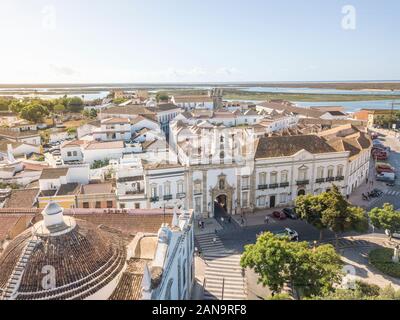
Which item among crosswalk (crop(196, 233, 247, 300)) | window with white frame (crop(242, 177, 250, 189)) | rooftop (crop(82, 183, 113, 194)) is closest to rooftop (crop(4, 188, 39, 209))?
rooftop (crop(82, 183, 113, 194))

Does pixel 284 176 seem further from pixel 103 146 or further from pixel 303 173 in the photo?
pixel 103 146

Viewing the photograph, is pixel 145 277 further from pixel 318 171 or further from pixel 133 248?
pixel 318 171

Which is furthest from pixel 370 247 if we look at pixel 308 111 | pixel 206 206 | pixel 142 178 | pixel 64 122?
pixel 64 122

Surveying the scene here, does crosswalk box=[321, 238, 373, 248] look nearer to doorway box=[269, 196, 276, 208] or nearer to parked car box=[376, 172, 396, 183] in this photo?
doorway box=[269, 196, 276, 208]

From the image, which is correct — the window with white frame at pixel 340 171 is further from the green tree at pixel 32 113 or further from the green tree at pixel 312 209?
the green tree at pixel 32 113

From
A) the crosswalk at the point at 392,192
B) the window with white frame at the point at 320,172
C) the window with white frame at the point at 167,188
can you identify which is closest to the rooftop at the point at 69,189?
the window with white frame at the point at 167,188
